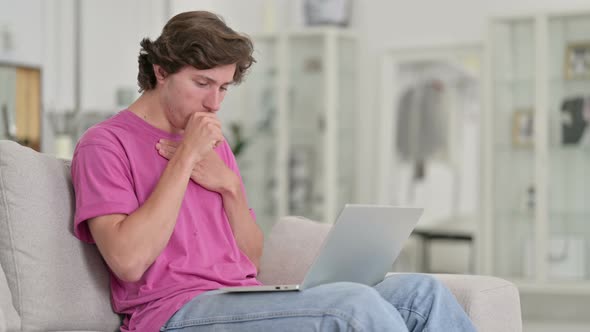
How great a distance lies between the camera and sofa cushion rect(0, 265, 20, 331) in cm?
191

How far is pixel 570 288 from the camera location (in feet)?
17.2

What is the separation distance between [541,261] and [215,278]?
145 inches

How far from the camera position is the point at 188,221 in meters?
2.05

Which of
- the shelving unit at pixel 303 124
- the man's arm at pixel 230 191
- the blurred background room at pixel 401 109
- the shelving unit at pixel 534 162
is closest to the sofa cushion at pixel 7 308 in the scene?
the man's arm at pixel 230 191

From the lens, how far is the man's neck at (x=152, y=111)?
2102 mm

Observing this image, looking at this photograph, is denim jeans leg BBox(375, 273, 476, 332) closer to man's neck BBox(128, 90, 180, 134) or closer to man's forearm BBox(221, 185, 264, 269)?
man's forearm BBox(221, 185, 264, 269)

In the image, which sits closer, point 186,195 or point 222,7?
point 186,195

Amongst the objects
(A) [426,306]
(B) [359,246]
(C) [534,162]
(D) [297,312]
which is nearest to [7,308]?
(D) [297,312]

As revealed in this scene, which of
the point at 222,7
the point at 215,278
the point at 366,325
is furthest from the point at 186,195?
the point at 222,7

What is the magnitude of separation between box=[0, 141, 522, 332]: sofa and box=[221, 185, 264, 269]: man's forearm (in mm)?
332

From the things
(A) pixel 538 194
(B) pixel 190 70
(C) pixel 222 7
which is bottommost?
(A) pixel 538 194

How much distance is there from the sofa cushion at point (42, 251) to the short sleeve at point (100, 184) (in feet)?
0.26

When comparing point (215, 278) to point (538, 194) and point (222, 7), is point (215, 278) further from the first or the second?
point (222, 7)

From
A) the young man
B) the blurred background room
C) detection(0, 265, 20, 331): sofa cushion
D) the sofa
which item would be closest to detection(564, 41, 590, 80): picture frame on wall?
the blurred background room
